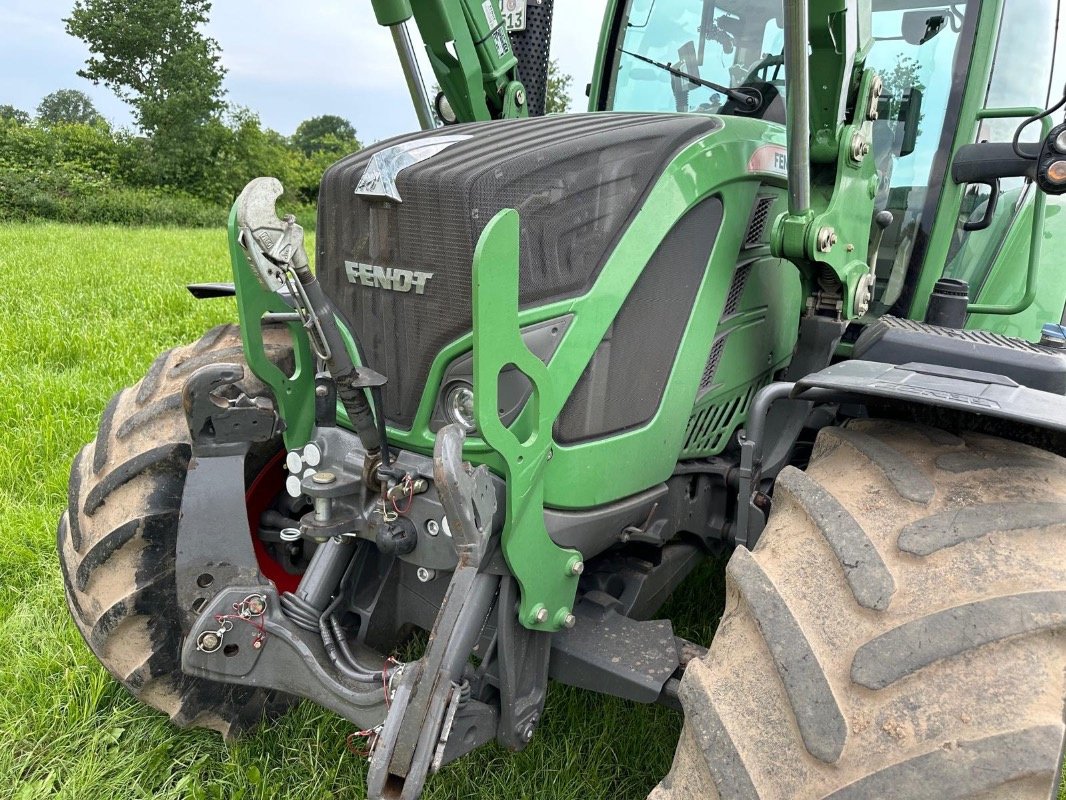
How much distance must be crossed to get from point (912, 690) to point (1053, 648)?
243 millimetres

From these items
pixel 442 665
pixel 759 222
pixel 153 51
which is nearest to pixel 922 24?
pixel 759 222

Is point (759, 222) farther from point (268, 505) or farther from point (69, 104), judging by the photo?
point (69, 104)

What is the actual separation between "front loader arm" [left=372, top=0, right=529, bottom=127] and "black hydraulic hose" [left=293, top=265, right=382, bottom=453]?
4.16 ft

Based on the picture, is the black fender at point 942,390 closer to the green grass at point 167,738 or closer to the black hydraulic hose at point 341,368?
the black hydraulic hose at point 341,368

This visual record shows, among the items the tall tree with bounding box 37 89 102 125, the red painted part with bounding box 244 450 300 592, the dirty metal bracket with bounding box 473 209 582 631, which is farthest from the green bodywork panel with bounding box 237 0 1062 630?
the tall tree with bounding box 37 89 102 125

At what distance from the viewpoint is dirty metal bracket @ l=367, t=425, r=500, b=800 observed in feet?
5.14

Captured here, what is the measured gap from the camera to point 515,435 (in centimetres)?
179

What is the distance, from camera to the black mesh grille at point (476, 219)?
1.82 meters

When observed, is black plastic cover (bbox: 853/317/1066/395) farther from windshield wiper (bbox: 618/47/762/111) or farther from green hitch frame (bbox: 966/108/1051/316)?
windshield wiper (bbox: 618/47/762/111)

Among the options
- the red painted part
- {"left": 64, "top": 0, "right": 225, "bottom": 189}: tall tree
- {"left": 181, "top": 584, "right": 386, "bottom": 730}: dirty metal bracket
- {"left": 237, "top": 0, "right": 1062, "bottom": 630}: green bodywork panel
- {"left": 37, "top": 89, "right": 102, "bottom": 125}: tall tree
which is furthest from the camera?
{"left": 37, "top": 89, "right": 102, "bottom": 125}: tall tree

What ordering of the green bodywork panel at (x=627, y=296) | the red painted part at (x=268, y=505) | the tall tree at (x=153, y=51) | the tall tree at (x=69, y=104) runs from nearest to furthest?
the green bodywork panel at (x=627, y=296), the red painted part at (x=268, y=505), the tall tree at (x=153, y=51), the tall tree at (x=69, y=104)

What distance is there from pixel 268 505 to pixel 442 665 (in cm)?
119

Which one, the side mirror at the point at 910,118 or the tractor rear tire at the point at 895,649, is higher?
the side mirror at the point at 910,118

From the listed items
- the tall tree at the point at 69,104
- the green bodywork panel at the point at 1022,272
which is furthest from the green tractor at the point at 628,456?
the tall tree at the point at 69,104
